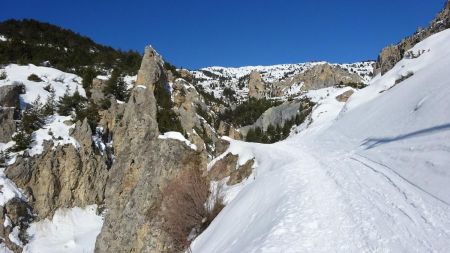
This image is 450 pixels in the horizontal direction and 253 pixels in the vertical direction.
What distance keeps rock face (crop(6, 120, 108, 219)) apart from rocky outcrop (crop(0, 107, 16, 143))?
4.33 metres

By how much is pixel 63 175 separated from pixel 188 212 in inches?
1043

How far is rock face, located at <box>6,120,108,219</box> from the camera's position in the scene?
38625 millimetres

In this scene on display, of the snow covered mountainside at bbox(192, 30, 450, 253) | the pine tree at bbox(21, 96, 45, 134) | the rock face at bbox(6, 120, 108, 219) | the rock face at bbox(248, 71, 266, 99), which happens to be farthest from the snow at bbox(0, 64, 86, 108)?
the rock face at bbox(248, 71, 266, 99)

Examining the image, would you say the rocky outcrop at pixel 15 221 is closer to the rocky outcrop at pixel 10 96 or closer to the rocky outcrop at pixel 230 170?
the rocky outcrop at pixel 10 96

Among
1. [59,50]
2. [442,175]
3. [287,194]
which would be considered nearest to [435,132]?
[442,175]

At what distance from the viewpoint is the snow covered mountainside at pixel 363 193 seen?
29.2ft

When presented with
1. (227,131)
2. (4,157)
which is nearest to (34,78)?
(4,157)

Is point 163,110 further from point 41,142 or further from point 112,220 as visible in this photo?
point 112,220

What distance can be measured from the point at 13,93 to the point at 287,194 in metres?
42.2

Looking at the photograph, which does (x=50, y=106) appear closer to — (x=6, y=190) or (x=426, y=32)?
(x=6, y=190)

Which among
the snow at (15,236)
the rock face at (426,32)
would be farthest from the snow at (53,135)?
the rock face at (426,32)

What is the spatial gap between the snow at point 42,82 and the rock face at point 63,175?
9.88 metres

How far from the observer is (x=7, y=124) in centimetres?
4253

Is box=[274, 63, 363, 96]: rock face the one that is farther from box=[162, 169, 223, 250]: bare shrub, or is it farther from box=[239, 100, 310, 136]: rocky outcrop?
box=[162, 169, 223, 250]: bare shrub
